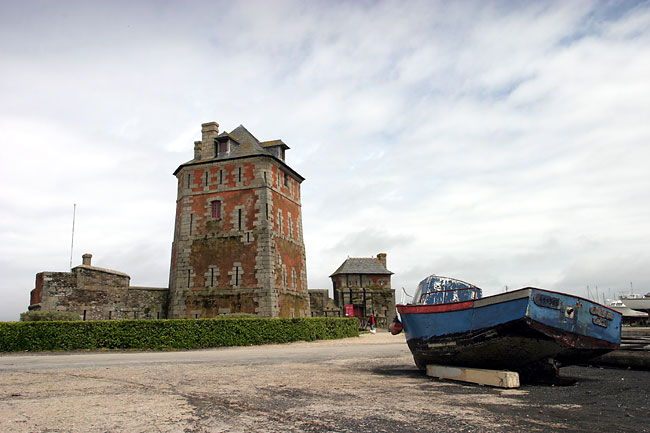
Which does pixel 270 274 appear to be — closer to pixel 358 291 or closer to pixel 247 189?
pixel 247 189

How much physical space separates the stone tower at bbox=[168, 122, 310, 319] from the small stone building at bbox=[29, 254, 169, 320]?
1.78m

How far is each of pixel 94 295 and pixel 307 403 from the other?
77.8 ft

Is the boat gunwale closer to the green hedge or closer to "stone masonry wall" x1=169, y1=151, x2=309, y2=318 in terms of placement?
the green hedge

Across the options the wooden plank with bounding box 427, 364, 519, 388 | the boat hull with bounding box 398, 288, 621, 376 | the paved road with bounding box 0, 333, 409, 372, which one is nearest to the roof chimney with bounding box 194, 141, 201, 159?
the paved road with bounding box 0, 333, 409, 372

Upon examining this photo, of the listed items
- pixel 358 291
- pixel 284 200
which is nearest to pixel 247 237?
pixel 284 200

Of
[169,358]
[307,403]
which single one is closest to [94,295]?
[169,358]

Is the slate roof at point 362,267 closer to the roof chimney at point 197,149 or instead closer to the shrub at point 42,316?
the roof chimney at point 197,149

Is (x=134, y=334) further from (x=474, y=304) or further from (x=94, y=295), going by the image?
(x=474, y=304)

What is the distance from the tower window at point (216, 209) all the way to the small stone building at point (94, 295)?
6.19 meters

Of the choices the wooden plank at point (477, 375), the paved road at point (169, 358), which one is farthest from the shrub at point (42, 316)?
the wooden plank at point (477, 375)

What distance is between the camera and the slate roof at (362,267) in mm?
47156

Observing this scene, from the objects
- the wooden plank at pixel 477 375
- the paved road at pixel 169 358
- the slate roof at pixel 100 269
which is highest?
the slate roof at pixel 100 269

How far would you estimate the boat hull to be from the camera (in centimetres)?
826

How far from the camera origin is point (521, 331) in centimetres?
830
